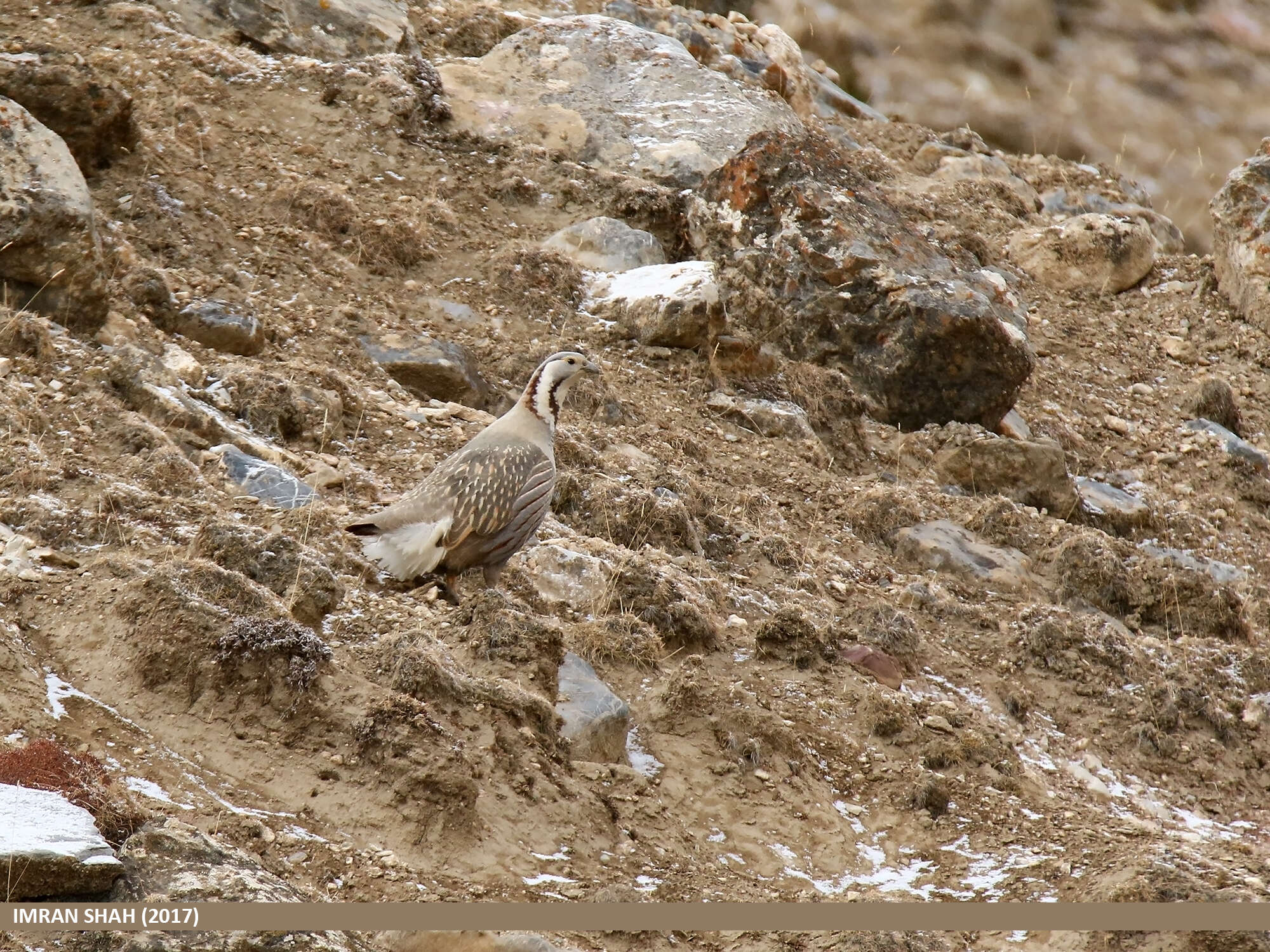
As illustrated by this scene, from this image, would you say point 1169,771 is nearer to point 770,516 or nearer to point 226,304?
point 770,516

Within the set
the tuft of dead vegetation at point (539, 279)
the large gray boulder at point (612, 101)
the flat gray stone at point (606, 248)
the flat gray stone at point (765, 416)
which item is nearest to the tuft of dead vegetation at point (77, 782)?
the flat gray stone at point (765, 416)

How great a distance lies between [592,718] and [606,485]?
2686 millimetres

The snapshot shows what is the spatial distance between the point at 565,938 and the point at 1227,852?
4065mm

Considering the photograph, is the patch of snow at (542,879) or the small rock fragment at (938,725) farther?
the small rock fragment at (938,725)

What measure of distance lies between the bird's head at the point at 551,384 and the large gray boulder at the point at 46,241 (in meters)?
3.22

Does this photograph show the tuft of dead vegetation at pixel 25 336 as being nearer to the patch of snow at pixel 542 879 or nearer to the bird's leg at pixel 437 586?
the bird's leg at pixel 437 586

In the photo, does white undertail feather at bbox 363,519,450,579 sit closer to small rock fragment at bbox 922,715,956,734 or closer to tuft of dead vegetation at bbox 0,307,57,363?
tuft of dead vegetation at bbox 0,307,57,363

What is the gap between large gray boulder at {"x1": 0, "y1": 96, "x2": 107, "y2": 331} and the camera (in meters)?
8.12

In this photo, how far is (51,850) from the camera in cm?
363

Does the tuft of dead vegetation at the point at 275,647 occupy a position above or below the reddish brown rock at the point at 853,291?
below

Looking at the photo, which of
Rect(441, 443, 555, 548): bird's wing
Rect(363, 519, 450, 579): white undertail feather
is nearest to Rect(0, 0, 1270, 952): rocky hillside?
Rect(363, 519, 450, 579): white undertail feather

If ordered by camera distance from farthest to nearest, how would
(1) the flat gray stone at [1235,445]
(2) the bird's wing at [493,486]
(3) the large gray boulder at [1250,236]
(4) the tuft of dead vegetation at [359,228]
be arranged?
(3) the large gray boulder at [1250,236] → (1) the flat gray stone at [1235,445] → (4) the tuft of dead vegetation at [359,228] → (2) the bird's wing at [493,486]

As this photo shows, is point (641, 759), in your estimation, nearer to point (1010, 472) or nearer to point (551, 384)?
point (551, 384)

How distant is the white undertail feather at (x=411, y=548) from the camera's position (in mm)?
6609
